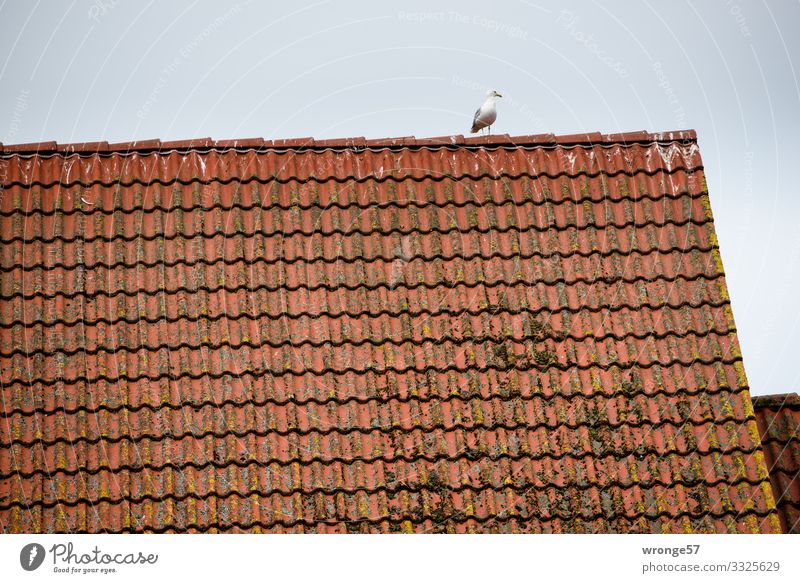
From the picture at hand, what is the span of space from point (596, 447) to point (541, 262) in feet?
4.92

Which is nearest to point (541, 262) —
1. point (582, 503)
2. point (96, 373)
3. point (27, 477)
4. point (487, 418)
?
point (487, 418)

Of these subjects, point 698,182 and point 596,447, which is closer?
point 596,447

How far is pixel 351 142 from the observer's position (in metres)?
9.04

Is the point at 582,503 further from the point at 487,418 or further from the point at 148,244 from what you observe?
the point at 148,244

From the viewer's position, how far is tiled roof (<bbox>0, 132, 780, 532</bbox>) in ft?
24.6

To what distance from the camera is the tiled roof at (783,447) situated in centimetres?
811

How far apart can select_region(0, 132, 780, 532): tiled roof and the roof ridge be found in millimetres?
20

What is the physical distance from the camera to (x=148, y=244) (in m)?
8.48

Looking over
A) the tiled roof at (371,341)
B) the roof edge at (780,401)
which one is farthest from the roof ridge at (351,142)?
the roof edge at (780,401)

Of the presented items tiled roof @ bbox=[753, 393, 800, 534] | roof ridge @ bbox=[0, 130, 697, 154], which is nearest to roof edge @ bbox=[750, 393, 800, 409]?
tiled roof @ bbox=[753, 393, 800, 534]

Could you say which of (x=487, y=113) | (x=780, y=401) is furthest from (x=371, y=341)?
(x=487, y=113)

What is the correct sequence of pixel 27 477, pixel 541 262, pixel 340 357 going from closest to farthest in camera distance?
1. pixel 27 477
2. pixel 340 357
3. pixel 541 262

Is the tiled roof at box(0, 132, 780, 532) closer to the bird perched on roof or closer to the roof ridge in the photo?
the roof ridge

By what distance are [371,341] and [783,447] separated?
3.08m
